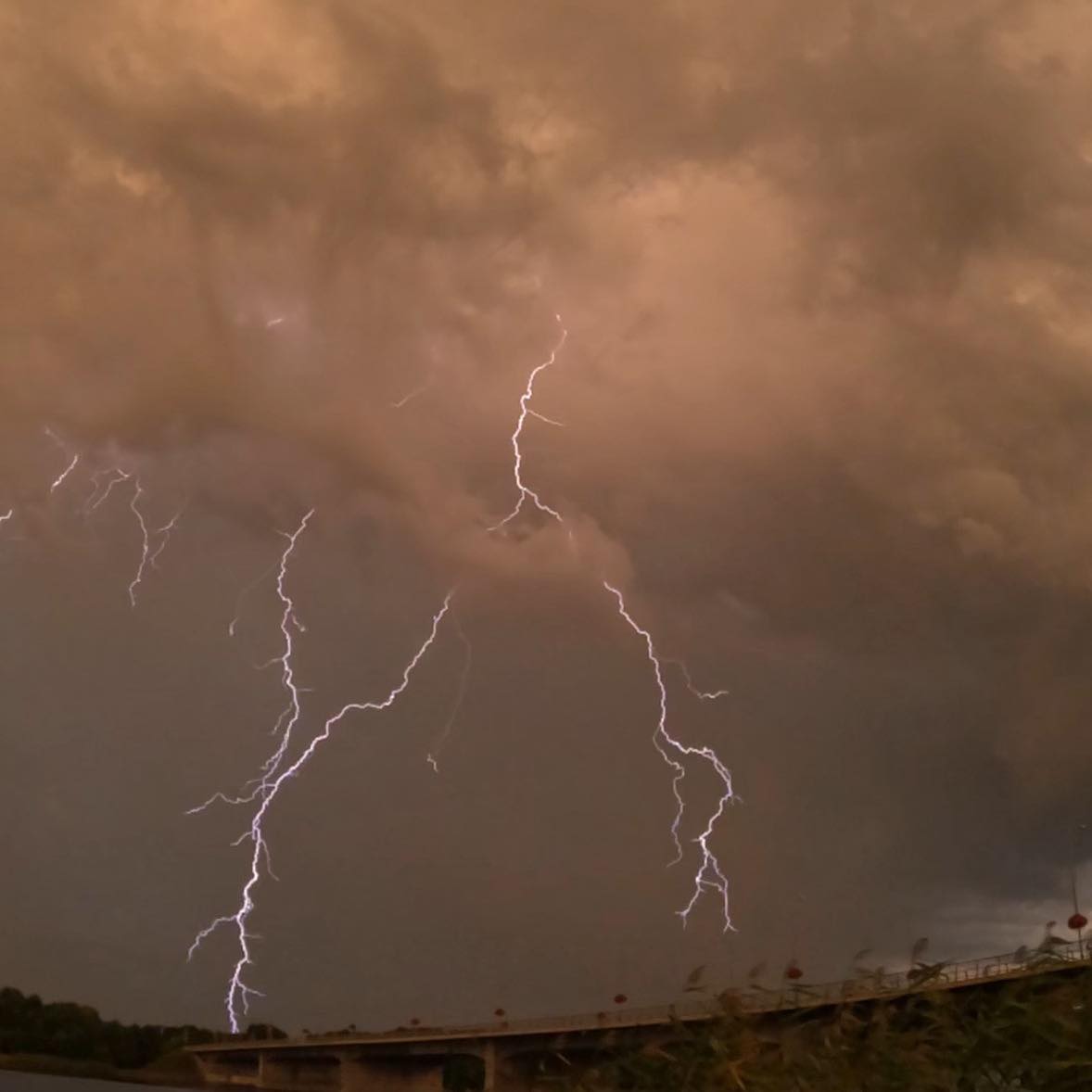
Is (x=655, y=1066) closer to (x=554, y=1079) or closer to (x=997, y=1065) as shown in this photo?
(x=554, y=1079)

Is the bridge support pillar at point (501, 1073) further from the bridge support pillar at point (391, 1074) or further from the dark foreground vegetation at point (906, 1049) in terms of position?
the dark foreground vegetation at point (906, 1049)

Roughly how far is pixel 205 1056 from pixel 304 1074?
972 centimetres

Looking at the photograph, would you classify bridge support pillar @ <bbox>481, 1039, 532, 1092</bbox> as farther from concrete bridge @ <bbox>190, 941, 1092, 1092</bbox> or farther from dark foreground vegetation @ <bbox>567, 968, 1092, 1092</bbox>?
dark foreground vegetation @ <bbox>567, 968, 1092, 1092</bbox>

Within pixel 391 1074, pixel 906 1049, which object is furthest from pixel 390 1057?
pixel 906 1049

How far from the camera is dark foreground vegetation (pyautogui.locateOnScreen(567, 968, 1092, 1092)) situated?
7.12m

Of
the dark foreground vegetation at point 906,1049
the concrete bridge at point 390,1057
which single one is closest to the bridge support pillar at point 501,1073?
the concrete bridge at point 390,1057

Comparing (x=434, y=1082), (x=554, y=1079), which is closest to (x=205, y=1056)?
(x=434, y=1082)

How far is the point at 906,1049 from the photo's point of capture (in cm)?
802

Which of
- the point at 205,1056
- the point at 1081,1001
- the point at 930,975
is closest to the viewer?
the point at 1081,1001

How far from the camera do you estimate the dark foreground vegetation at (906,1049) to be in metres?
7.12

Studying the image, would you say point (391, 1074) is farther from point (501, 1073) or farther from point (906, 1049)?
point (906, 1049)

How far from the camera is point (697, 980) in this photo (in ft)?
27.8

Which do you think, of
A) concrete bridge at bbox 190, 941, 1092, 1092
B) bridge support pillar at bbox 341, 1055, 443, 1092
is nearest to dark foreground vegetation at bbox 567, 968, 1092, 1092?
concrete bridge at bbox 190, 941, 1092, 1092

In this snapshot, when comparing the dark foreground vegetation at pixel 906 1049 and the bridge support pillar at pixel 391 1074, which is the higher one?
the dark foreground vegetation at pixel 906 1049
